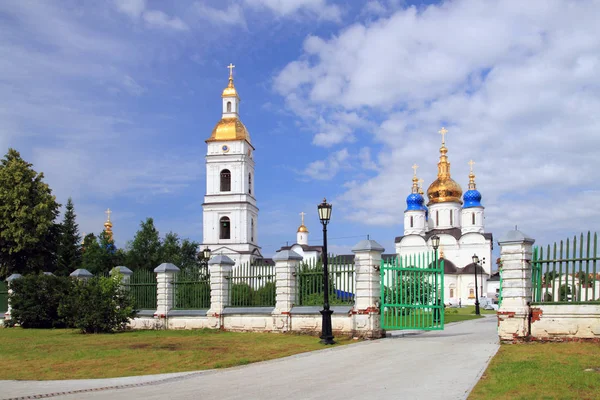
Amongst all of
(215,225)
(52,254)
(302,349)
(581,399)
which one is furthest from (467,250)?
(581,399)

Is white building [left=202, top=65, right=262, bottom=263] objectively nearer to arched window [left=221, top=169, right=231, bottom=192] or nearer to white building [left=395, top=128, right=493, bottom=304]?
arched window [left=221, top=169, right=231, bottom=192]

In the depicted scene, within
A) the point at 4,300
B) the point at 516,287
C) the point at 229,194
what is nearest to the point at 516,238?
the point at 516,287

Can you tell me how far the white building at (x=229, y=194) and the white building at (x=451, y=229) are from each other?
20952 mm

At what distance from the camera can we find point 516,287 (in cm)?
1464

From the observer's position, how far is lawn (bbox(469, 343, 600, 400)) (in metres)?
8.63

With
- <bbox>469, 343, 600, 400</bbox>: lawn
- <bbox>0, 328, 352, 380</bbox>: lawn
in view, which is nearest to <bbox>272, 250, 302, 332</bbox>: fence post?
<bbox>0, 328, 352, 380</bbox>: lawn

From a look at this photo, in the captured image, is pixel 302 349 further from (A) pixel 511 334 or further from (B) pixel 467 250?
(B) pixel 467 250

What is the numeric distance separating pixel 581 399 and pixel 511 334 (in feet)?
21.2

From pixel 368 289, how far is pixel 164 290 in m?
8.53

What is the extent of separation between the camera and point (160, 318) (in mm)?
22188

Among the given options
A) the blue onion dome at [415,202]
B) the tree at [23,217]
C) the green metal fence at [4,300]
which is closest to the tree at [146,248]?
the tree at [23,217]

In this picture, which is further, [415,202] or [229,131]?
[415,202]

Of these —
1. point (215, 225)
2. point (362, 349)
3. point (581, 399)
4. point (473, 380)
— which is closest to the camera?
point (581, 399)

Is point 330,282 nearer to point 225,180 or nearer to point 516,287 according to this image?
point 516,287
